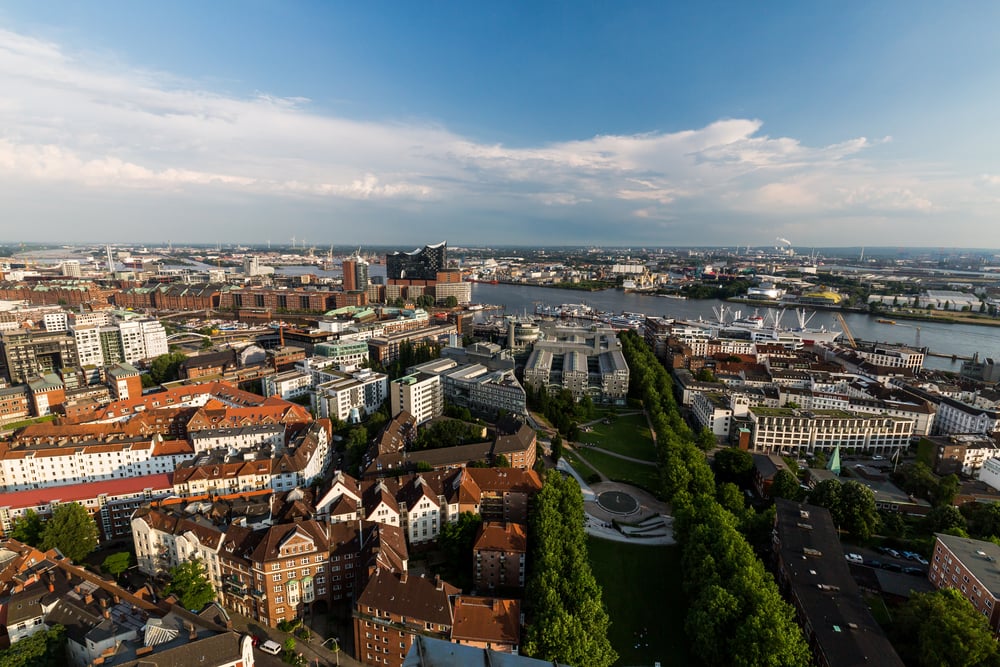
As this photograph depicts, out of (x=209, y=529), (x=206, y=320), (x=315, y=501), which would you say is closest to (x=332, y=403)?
(x=315, y=501)

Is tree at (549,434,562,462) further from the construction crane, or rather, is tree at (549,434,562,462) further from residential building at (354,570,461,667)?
the construction crane

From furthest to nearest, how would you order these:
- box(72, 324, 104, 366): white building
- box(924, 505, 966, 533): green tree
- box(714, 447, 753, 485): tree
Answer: box(72, 324, 104, 366): white building, box(714, 447, 753, 485): tree, box(924, 505, 966, 533): green tree

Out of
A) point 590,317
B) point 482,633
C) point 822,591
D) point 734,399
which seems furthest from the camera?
point 590,317

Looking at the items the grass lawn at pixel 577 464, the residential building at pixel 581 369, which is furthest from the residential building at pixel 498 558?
the residential building at pixel 581 369

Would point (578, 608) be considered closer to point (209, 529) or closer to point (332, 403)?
point (209, 529)

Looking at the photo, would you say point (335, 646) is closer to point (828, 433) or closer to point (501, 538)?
point (501, 538)

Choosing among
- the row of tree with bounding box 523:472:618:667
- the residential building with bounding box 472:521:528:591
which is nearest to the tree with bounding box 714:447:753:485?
the row of tree with bounding box 523:472:618:667

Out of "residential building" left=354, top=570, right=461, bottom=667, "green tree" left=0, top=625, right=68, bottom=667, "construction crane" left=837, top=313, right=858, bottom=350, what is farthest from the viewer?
"construction crane" left=837, top=313, right=858, bottom=350
